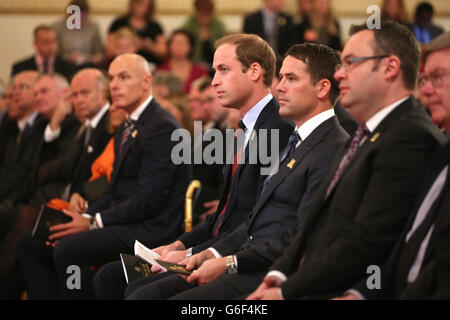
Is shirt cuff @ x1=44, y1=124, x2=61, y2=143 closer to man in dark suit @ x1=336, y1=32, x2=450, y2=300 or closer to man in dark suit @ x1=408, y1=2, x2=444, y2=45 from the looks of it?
man in dark suit @ x1=336, y1=32, x2=450, y2=300

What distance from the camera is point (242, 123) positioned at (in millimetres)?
3527

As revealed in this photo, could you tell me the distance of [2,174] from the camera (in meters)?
6.11

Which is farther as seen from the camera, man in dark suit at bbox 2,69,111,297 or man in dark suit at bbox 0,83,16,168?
man in dark suit at bbox 0,83,16,168

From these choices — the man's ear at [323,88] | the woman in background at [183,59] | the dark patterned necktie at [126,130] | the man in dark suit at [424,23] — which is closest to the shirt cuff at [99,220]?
the dark patterned necktie at [126,130]

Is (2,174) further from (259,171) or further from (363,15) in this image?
(363,15)

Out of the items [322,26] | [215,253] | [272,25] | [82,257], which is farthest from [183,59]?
[215,253]

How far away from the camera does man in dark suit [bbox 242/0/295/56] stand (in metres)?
7.90

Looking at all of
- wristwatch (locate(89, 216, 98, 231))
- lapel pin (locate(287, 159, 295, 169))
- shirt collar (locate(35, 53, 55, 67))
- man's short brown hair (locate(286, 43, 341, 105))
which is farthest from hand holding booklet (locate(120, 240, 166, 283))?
shirt collar (locate(35, 53, 55, 67))

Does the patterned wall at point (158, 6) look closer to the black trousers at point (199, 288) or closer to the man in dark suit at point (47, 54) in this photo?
the man in dark suit at point (47, 54)

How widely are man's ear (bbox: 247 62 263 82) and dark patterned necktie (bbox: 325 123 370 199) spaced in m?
1.06

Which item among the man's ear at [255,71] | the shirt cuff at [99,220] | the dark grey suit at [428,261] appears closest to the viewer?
the dark grey suit at [428,261]

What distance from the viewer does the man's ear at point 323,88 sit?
314 cm
